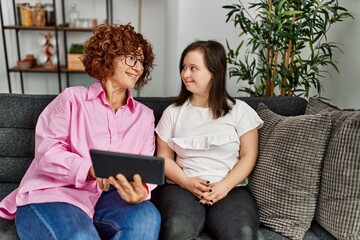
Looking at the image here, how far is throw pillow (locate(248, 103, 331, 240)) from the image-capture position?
4.18 feet

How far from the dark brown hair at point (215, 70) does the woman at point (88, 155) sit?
0.23 metres

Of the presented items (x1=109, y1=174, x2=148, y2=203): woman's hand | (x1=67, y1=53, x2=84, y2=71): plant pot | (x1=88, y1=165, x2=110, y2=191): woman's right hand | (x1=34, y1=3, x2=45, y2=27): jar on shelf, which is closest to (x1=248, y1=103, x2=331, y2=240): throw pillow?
(x1=109, y1=174, x2=148, y2=203): woman's hand

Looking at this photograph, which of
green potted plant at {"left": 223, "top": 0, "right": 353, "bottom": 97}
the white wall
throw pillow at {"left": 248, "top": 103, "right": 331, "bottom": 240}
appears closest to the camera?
throw pillow at {"left": 248, "top": 103, "right": 331, "bottom": 240}

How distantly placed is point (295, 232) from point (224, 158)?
385 mm

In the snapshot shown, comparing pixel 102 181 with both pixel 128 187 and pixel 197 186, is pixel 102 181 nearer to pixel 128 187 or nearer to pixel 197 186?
pixel 128 187

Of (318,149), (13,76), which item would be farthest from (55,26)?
(318,149)

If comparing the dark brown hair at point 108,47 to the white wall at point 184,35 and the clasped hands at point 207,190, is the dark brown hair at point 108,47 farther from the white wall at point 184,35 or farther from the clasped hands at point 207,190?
the white wall at point 184,35

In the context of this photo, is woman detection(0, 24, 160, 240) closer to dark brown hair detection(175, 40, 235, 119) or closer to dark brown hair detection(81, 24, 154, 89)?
dark brown hair detection(81, 24, 154, 89)

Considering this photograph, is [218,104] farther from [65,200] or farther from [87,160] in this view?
[65,200]

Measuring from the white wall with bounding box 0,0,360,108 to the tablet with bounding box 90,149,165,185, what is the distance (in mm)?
1366

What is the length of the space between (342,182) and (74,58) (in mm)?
2905

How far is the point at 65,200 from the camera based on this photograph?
3.99 ft

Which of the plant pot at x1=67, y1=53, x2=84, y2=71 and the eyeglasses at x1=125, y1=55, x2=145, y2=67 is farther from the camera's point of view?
the plant pot at x1=67, y1=53, x2=84, y2=71

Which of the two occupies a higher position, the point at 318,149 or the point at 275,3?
the point at 275,3
